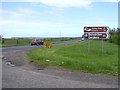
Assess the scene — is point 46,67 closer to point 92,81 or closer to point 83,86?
point 92,81

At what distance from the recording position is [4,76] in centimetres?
1248

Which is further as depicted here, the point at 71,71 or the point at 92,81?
the point at 71,71

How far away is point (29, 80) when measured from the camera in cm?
1150

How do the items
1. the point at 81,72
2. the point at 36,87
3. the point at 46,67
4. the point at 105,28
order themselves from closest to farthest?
the point at 36,87 → the point at 81,72 → the point at 46,67 → the point at 105,28

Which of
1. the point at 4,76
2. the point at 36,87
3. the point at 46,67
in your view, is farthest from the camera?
the point at 46,67

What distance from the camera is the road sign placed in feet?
84.5

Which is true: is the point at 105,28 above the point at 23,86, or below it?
above

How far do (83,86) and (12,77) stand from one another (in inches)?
123

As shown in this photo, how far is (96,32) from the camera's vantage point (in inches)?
1025

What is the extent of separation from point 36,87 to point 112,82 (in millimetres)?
3148

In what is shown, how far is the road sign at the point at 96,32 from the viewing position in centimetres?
2575

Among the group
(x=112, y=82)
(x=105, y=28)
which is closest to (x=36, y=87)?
(x=112, y=82)

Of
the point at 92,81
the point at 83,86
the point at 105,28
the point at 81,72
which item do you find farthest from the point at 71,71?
the point at 105,28

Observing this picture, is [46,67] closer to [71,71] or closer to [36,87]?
[71,71]
